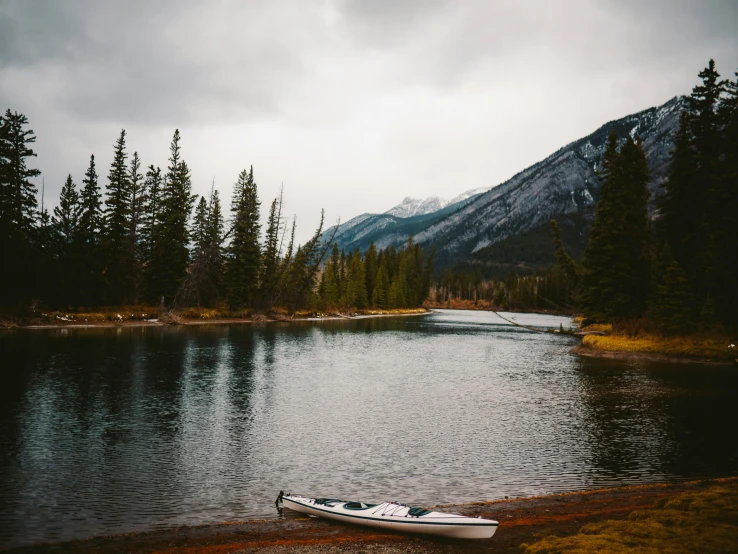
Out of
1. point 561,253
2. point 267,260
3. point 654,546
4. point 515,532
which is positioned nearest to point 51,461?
point 515,532

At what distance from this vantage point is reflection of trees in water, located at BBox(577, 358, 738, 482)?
18.3 m

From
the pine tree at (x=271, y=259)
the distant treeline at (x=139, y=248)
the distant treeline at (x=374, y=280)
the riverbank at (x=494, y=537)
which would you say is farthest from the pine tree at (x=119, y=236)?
the riverbank at (x=494, y=537)

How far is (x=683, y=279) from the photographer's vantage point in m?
48.4

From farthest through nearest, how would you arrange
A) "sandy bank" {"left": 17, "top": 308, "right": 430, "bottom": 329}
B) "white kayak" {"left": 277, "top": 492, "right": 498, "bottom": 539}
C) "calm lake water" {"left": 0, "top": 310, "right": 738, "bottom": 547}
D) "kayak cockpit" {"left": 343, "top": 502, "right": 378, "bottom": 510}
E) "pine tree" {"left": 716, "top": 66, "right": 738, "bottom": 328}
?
1. "sandy bank" {"left": 17, "top": 308, "right": 430, "bottom": 329}
2. "pine tree" {"left": 716, "top": 66, "right": 738, "bottom": 328}
3. "calm lake water" {"left": 0, "top": 310, "right": 738, "bottom": 547}
4. "kayak cockpit" {"left": 343, "top": 502, "right": 378, "bottom": 510}
5. "white kayak" {"left": 277, "top": 492, "right": 498, "bottom": 539}

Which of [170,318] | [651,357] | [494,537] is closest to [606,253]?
[651,357]

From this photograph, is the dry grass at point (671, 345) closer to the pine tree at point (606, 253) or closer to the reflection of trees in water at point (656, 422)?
the pine tree at point (606, 253)

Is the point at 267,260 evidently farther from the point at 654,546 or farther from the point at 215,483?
the point at 654,546

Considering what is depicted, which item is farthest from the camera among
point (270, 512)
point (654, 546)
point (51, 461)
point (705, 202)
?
point (705, 202)

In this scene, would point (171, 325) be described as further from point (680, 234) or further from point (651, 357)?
point (680, 234)

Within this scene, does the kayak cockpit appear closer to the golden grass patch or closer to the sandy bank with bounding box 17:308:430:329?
the golden grass patch

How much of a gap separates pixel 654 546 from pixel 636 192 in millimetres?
62089

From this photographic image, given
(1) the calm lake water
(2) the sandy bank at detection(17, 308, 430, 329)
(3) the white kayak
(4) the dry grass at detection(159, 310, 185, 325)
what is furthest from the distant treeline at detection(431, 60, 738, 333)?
(4) the dry grass at detection(159, 310, 185, 325)

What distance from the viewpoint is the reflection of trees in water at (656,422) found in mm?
18344

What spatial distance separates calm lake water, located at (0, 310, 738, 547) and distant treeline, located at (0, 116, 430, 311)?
23.7 m
